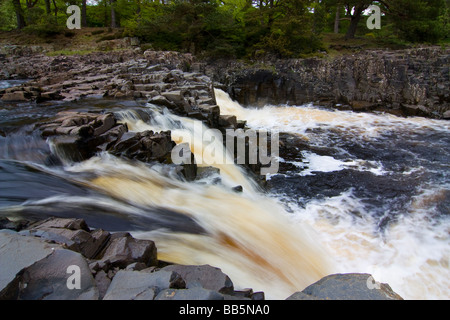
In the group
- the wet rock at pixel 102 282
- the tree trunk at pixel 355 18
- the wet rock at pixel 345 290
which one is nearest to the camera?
the wet rock at pixel 102 282

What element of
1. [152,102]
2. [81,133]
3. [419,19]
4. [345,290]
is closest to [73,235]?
[345,290]

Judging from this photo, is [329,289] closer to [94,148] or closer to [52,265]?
[52,265]

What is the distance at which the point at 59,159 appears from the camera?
6.42 metres

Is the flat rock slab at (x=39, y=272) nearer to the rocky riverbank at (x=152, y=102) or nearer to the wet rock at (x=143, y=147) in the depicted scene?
the rocky riverbank at (x=152, y=102)

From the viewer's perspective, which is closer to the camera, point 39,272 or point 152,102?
point 39,272

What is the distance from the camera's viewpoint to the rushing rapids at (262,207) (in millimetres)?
4672

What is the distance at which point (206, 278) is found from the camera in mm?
3115

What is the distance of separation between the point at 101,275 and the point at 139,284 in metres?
0.47

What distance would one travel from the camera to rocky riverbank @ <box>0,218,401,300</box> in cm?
252

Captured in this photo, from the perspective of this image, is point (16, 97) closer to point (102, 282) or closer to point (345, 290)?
point (102, 282)

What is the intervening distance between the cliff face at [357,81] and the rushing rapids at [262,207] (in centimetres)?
734

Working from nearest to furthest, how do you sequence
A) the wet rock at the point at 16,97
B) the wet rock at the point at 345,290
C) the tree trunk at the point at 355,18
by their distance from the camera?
the wet rock at the point at 345,290
the wet rock at the point at 16,97
the tree trunk at the point at 355,18

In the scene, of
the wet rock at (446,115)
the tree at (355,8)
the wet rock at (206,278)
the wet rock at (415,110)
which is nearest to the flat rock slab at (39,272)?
the wet rock at (206,278)

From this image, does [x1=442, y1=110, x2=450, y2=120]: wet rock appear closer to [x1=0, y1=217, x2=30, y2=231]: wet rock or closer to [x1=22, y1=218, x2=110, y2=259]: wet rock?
[x1=22, y1=218, x2=110, y2=259]: wet rock
